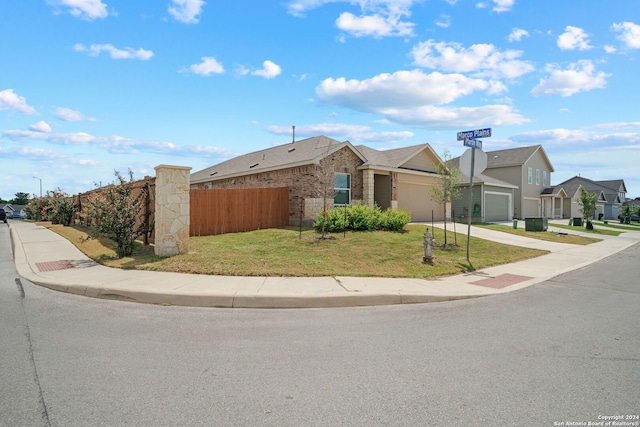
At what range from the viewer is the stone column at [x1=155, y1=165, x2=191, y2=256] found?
9.63 meters

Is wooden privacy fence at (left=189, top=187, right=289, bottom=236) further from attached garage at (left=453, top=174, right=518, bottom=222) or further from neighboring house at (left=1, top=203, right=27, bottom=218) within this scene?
neighboring house at (left=1, top=203, right=27, bottom=218)

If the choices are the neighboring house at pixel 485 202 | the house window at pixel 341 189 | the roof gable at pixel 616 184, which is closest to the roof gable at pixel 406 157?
the house window at pixel 341 189

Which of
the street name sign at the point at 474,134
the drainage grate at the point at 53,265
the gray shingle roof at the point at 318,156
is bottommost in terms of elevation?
the drainage grate at the point at 53,265

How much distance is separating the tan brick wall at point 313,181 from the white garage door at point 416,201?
13.5 ft

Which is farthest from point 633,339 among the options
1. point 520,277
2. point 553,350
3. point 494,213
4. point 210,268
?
point 494,213

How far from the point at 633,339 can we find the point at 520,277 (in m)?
4.33

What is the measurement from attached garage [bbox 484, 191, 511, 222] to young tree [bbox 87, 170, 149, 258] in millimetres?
26264

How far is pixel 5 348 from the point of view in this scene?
4172 millimetres

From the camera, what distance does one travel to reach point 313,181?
675 inches

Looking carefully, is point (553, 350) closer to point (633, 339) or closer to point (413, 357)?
point (633, 339)

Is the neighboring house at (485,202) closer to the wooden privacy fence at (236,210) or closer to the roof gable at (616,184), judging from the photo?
the wooden privacy fence at (236,210)

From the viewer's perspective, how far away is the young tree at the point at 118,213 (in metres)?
9.72

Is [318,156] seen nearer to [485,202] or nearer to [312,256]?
[312,256]

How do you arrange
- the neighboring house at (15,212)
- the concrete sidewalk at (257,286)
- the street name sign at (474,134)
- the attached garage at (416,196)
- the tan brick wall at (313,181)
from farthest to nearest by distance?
the neighboring house at (15,212), the attached garage at (416,196), the tan brick wall at (313,181), the street name sign at (474,134), the concrete sidewalk at (257,286)
